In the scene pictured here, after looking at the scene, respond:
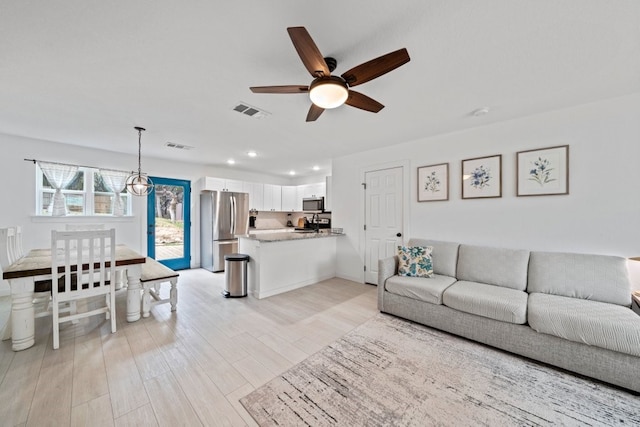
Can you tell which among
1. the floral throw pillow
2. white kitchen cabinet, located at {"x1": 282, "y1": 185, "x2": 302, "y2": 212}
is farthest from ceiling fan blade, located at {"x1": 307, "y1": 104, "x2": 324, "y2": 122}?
white kitchen cabinet, located at {"x1": 282, "y1": 185, "x2": 302, "y2": 212}

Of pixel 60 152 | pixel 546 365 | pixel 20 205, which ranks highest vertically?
pixel 60 152

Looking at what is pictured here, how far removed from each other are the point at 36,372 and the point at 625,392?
4475mm

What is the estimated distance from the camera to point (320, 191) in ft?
20.2

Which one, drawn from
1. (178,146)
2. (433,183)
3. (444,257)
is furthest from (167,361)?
(433,183)

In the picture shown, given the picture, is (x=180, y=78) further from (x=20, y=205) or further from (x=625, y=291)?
(x=625, y=291)

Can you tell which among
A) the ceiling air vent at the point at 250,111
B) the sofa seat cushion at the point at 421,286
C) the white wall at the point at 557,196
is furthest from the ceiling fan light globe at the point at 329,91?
the white wall at the point at 557,196

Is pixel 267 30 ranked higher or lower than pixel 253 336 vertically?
higher

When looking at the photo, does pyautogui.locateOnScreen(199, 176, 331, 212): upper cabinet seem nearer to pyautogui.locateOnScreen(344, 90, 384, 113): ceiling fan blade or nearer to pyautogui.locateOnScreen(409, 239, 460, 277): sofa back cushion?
pyautogui.locateOnScreen(409, 239, 460, 277): sofa back cushion

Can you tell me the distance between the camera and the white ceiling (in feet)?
4.63

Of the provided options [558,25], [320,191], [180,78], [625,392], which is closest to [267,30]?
[180,78]

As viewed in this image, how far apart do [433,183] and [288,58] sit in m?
2.74

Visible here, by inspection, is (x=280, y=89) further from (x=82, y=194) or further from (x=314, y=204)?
(x=82, y=194)

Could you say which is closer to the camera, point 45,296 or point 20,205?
point 45,296

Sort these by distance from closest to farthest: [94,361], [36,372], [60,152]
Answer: [36,372], [94,361], [60,152]
